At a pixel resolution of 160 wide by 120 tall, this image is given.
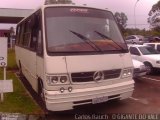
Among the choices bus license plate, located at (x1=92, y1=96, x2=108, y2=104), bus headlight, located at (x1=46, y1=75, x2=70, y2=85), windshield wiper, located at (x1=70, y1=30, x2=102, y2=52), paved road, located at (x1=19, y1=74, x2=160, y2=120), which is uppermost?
windshield wiper, located at (x1=70, y1=30, x2=102, y2=52)

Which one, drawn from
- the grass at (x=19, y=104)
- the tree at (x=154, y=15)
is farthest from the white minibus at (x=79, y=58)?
the tree at (x=154, y=15)

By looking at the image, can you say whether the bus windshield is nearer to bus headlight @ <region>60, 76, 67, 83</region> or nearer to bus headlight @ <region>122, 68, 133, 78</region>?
bus headlight @ <region>122, 68, 133, 78</region>

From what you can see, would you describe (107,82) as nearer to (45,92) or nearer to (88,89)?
(88,89)

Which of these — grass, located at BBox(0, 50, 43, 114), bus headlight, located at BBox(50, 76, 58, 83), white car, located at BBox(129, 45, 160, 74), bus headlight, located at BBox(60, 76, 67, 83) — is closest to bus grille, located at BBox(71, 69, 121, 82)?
bus headlight, located at BBox(60, 76, 67, 83)

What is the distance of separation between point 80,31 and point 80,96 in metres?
1.70

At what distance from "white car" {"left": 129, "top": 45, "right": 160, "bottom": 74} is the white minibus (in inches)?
309

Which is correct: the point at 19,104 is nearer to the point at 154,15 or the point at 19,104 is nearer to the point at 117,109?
the point at 117,109

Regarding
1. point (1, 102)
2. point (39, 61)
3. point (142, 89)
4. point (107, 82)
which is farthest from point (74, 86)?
point (142, 89)

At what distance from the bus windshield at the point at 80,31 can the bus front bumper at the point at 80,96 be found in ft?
3.15

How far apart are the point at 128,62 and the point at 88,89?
59.0 inches

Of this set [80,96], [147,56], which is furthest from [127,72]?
[147,56]

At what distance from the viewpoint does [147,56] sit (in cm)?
1603

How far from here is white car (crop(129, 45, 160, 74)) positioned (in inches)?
619

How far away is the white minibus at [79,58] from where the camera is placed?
7020 mm
